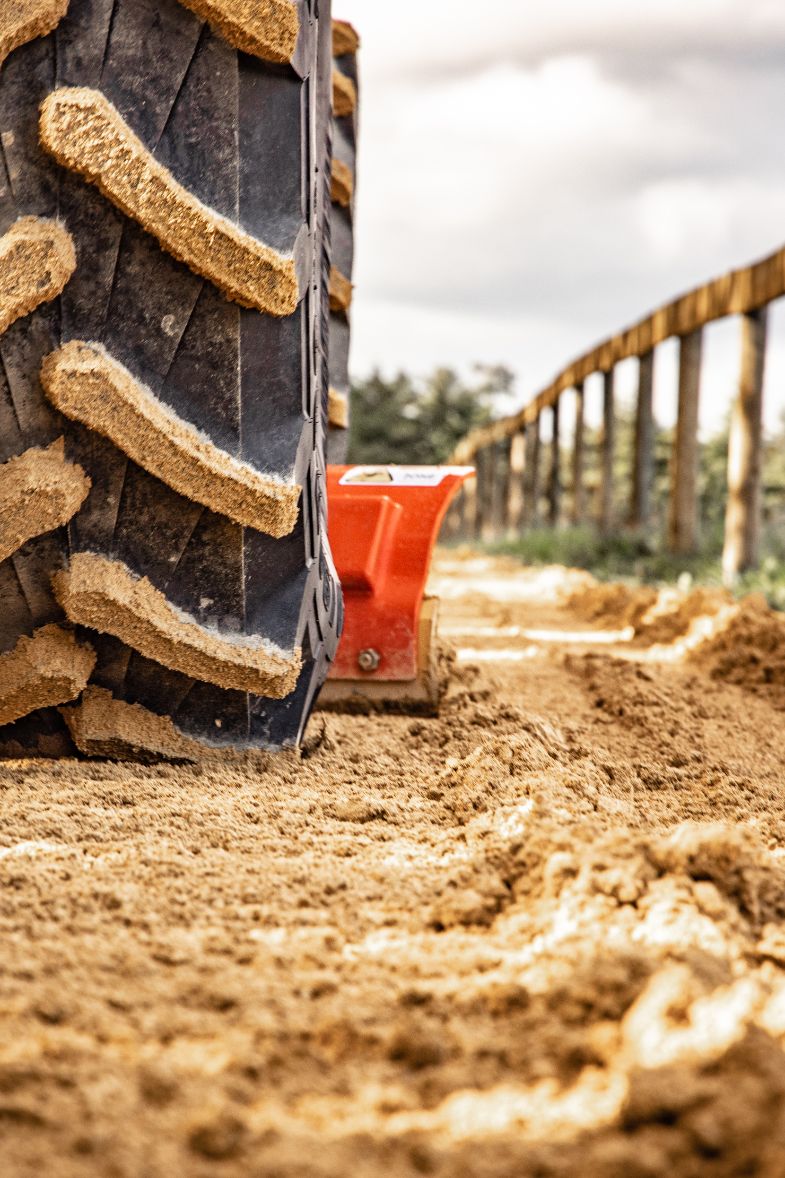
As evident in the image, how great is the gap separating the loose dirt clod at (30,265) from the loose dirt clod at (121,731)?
72 cm

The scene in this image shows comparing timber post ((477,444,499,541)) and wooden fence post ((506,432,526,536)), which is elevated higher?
wooden fence post ((506,432,526,536))

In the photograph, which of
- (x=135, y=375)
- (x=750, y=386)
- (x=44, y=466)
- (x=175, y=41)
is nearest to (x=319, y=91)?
(x=175, y=41)

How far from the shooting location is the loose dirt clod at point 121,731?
1991mm

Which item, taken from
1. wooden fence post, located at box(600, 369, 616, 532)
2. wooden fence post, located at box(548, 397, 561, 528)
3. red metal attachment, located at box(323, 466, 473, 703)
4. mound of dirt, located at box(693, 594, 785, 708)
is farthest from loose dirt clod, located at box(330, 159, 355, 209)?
wooden fence post, located at box(548, 397, 561, 528)

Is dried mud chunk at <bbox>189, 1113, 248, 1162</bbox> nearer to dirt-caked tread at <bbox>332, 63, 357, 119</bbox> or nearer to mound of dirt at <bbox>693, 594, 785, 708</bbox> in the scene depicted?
mound of dirt at <bbox>693, 594, 785, 708</bbox>

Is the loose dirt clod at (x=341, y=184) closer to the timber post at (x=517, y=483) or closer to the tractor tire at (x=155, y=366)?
the tractor tire at (x=155, y=366)

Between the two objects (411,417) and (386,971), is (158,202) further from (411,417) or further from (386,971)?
(411,417)

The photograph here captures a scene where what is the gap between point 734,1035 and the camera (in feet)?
3.27

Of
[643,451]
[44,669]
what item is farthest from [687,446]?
[44,669]

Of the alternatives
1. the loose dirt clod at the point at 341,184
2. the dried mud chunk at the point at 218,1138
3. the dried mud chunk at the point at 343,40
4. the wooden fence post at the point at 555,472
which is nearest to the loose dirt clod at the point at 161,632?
the dried mud chunk at the point at 218,1138

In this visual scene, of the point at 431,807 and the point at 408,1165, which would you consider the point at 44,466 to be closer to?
the point at 431,807

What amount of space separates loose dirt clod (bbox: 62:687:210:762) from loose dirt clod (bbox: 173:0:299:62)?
3.82ft

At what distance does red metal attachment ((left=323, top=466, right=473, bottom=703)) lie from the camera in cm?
284

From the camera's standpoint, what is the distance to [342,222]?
11.4 feet
